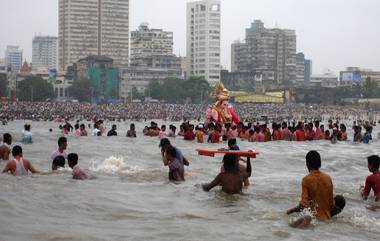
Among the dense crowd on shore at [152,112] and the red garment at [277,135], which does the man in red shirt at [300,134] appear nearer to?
the red garment at [277,135]

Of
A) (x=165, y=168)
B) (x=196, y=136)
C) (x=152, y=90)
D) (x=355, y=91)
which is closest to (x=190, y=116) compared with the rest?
(x=152, y=90)

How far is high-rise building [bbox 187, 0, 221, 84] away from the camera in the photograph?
515ft

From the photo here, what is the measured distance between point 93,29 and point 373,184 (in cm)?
16217

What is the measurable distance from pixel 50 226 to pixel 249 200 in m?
3.58

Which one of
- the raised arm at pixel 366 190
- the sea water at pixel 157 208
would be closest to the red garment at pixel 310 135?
the sea water at pixel 157 208

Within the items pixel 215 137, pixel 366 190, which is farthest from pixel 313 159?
pixel 215 137

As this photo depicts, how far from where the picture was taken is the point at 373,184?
34.9 feet

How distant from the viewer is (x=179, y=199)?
1103 centimetres

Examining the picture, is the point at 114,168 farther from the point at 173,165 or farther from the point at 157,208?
the point at 157,208

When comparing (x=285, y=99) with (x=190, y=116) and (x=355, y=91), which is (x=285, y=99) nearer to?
(x=355, y=91)

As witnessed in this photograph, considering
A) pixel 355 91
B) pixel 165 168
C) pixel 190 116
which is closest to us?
pixel 165 168

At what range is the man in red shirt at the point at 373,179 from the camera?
34.2 ft

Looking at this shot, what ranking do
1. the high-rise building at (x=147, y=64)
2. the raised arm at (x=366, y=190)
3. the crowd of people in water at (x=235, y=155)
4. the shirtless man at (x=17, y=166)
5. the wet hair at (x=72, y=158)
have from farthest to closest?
the high-rise building at (x=147, y=64) < the shirtless man at (x=17, y=166) < the wet hair at (x=72, y=158) < the raised arm at (x=366, y=190) < the crowd of people in water at (x=235, y=155)

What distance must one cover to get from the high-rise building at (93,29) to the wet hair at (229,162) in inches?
6277
